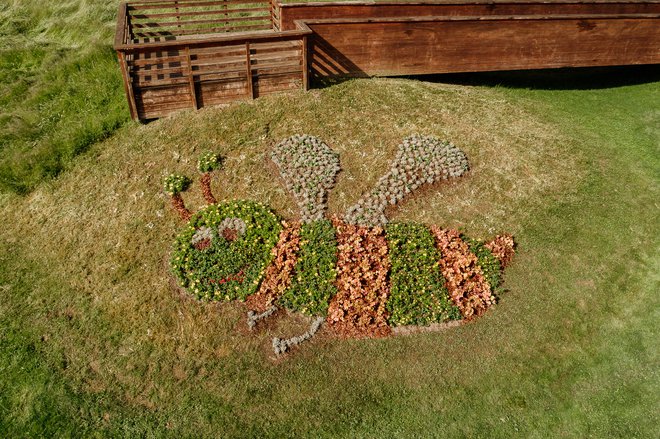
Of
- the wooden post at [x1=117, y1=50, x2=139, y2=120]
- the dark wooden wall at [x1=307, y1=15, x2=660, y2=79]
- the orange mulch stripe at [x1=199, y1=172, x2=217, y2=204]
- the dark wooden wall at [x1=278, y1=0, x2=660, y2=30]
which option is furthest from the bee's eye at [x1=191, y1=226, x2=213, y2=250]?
the dark wooden wall at [x1=278, y1=0, x2=660, y2=30]

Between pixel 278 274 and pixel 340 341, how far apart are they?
6.74 feet

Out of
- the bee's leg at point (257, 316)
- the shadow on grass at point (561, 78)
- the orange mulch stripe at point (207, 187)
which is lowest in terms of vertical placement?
the bee's leg at point (257, 316)

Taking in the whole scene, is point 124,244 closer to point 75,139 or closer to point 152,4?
point 75,139

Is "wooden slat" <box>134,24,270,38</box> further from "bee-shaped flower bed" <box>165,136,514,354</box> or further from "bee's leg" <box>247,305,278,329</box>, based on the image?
"bee's leg" <box>247,305,278,329</box>

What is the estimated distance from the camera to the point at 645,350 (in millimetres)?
9797

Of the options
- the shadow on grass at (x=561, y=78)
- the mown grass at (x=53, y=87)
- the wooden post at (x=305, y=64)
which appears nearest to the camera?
the mown grass at (x=53, y=87)

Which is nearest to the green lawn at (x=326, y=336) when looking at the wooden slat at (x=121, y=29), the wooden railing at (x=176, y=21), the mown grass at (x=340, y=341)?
the mown grass at (x=340, y=341)

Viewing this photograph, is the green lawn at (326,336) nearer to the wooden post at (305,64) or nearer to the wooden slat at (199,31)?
the wooden post at (305,64)

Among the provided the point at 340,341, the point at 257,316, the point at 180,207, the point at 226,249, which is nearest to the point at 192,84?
the point at 180,207

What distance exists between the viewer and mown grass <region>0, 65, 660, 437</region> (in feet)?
28.8

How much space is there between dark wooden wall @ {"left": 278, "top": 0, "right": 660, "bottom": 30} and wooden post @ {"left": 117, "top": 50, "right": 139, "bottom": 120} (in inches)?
221

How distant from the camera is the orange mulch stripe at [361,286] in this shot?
9.86 metres

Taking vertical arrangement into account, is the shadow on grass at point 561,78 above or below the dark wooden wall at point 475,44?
below

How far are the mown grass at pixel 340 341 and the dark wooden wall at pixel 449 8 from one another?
2.77 meters
